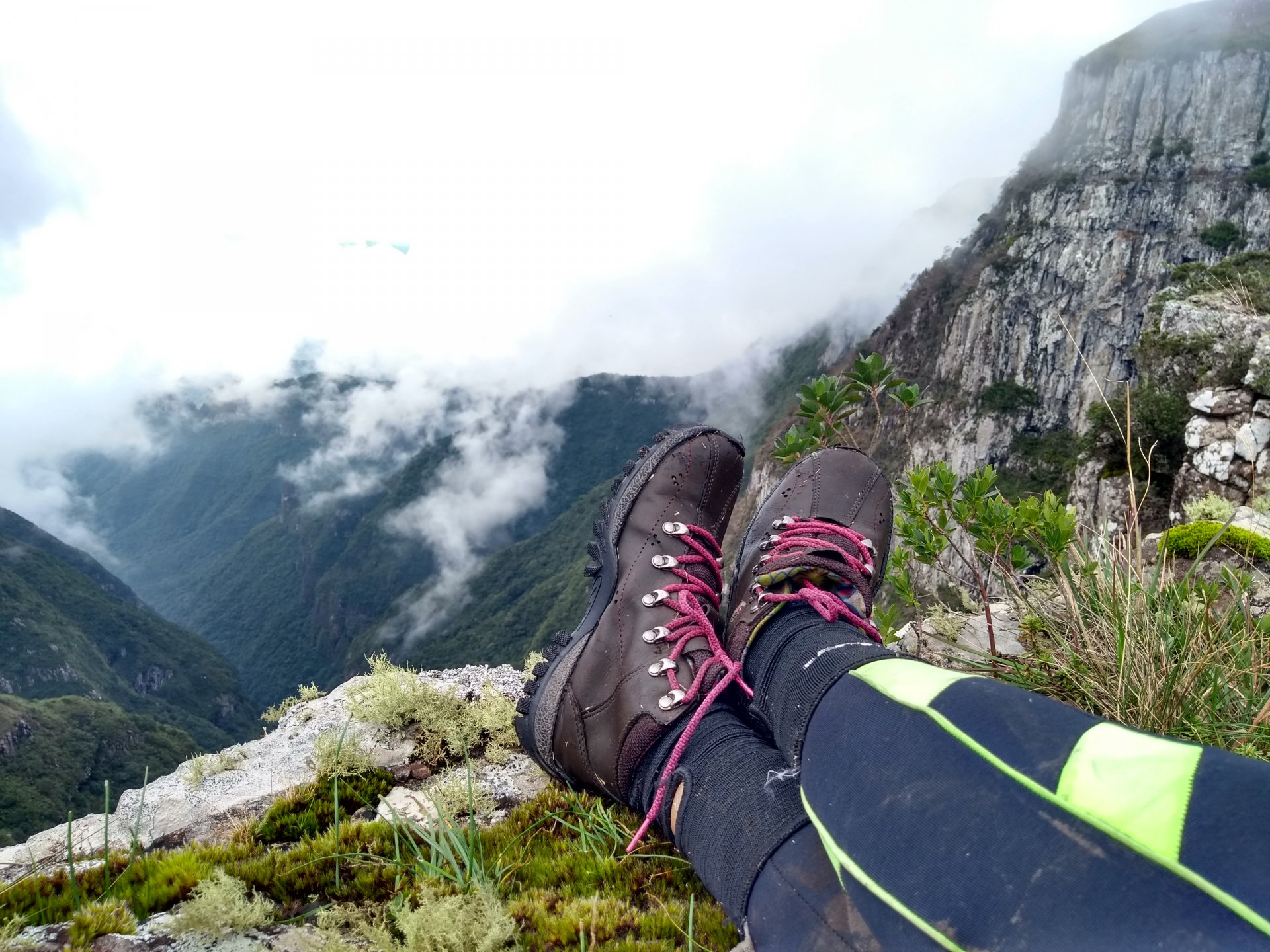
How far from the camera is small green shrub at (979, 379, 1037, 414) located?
58875mm

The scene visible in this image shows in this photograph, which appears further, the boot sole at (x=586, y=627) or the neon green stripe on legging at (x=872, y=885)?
the boot sole at (x=586, y=627)

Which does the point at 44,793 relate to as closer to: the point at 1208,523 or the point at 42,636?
the point at 42,636

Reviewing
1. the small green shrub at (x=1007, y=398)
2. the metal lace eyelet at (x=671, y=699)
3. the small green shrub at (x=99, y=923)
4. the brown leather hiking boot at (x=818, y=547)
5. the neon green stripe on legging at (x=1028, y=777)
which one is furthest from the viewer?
the small green shrub at (x=1007, y=398)

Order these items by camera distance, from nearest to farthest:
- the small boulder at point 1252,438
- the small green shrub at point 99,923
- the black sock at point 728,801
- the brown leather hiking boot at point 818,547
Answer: the small green shrub at point 99,923, the black sock at point 728,801, the brown leather hiking boot at point 818,547, the small boulder at point 1252,438

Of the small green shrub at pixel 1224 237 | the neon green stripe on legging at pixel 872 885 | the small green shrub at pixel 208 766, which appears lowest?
the small green shrub at pixel 208 766

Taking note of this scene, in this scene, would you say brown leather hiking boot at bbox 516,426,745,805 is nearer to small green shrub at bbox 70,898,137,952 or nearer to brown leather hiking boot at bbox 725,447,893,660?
brown leather hiking boot at bbox 725,447,893,660

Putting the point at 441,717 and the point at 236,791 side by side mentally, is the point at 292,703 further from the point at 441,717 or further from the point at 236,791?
the point at 441,717

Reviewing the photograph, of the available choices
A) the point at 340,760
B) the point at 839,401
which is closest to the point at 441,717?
the point at 340,760

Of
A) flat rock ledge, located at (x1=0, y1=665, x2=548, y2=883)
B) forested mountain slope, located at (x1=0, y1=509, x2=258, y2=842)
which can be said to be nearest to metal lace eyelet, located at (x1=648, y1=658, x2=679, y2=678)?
flat rock ledge, located at (x1=0, y1=665, x2=548, y2=883)

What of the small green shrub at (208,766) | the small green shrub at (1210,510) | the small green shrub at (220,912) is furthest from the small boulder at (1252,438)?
the small green shrub at (208,766)

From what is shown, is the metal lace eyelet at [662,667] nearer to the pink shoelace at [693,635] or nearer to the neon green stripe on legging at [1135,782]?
the pink shoelace at [693,635]

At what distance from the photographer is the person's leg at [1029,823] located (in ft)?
3.09

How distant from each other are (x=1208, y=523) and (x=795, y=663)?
3.54 m

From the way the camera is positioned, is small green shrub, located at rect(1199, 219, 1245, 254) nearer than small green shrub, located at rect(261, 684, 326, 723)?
No
